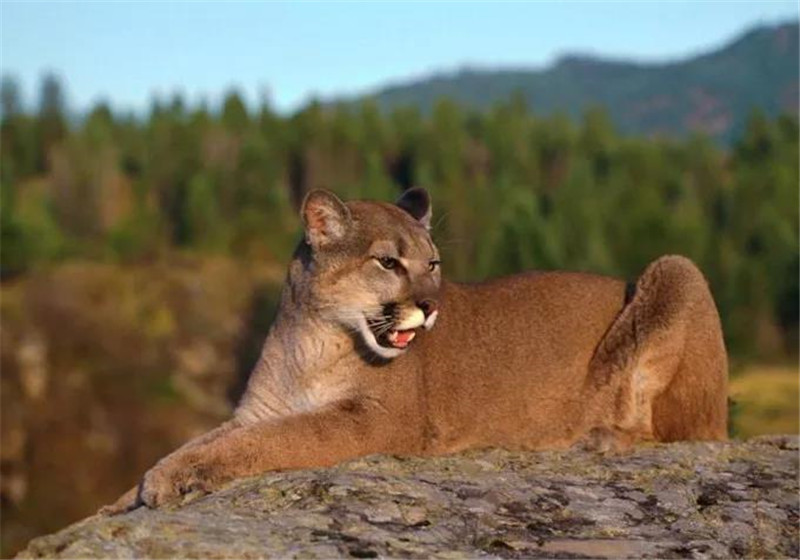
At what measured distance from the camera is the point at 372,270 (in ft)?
36.1

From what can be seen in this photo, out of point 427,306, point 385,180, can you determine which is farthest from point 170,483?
point 385,180

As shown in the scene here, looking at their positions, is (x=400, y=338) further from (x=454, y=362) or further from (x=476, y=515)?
(x=476, y=515)

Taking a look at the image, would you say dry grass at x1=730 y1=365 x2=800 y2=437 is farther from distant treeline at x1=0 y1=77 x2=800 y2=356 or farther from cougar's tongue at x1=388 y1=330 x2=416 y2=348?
distant treeline at x1=0 y1=77 x2=800 y2=356

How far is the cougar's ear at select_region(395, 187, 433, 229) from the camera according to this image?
478 inches

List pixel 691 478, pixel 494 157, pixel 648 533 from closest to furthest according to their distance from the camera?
pixel 648 533
pixel 691 478
pixel 494 157

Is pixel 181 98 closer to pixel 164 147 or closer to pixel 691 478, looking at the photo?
pixel 164 147

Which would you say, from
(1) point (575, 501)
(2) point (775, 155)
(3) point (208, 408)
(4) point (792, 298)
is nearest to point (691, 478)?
(1) point (575, 501)

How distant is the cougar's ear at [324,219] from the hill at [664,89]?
136 feet

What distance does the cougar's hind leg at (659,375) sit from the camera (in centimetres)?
1197

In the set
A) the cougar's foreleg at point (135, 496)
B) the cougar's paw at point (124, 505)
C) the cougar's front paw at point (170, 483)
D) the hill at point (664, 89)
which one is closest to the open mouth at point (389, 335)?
the cougar's foreleg at point (135, 496)

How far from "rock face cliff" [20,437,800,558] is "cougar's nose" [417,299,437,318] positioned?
1.16 metres

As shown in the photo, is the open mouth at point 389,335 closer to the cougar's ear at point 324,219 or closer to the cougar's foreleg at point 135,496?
the cougar's ear at point 324,219

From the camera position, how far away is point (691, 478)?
32.5ft

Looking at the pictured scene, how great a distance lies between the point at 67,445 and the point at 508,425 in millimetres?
45932
